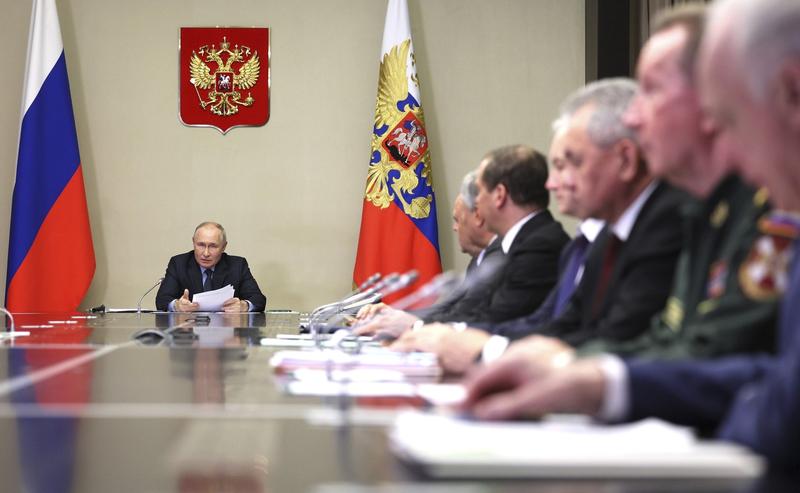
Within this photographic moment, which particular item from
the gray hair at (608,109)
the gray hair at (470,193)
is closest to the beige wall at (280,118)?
the gray hair at (470,193)

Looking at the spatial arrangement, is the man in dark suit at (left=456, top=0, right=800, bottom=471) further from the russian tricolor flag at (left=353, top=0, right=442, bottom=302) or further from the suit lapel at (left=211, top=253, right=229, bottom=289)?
the russian tricolor flag at (left=353, top=0, right=442, bottom=302)

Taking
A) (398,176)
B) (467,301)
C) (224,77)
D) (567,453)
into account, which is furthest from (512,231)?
(224,77)

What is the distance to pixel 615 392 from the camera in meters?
1.36

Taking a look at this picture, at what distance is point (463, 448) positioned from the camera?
Answer: 113cm

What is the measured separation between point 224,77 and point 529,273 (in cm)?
563

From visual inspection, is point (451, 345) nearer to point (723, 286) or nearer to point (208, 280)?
point (723, 286)

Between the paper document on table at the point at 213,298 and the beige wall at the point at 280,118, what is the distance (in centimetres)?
207

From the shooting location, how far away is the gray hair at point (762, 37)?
51.6 inches

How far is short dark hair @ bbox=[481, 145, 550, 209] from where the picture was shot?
4.26m

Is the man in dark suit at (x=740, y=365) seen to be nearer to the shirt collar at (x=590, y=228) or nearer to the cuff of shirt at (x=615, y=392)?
the cuff of shirt at (x=615, y=392)

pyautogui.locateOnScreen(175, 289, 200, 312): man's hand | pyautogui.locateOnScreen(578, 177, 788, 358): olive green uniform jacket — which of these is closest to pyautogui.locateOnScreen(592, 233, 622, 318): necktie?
pyautogui.locateOnScreen(578, 177, 788, 358): olive green uniform jacket

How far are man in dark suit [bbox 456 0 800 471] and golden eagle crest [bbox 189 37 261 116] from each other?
782 cm

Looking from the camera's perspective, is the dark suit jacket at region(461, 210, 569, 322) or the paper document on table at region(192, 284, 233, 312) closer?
the dark suit jacket at region(461, 210, 569, 322)

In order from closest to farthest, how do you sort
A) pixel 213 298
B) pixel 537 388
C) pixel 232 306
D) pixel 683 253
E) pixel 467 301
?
1. pixel 537 388
2. pixel 683 253
3. pixel 467 301
4. pixel 213 298
5. pixel 232 306
